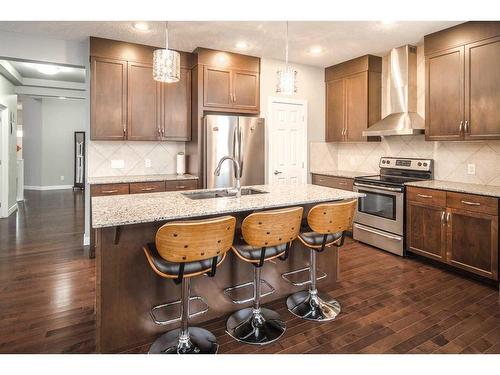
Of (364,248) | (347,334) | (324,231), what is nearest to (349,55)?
(364,248)

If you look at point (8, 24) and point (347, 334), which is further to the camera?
point (8, 24)

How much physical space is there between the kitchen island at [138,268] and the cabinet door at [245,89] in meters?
2.42

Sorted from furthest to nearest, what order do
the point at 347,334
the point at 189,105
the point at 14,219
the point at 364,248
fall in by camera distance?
the point at 14,219 < the point at 189,105 < the point at 364,248 < the point at 347,334

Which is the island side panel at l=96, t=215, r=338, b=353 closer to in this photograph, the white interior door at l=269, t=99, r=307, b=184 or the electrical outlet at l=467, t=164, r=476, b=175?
the white interior door at l=269, t=99, r=307, b=184

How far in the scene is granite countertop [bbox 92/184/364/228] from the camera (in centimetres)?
197

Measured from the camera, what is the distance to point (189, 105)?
4617mm

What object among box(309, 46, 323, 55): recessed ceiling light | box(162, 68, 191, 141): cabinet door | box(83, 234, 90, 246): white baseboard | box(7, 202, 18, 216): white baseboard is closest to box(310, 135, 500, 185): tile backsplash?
box(309, 46, 323, 55): recessed ceiling light

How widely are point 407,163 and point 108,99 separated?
3.96 metres

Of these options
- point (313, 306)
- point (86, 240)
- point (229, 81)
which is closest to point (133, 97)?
point (229, 81)

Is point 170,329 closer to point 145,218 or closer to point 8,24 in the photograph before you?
point 145,218

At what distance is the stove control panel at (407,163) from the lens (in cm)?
423

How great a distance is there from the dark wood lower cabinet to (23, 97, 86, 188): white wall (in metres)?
9.34

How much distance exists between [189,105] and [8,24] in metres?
2.16

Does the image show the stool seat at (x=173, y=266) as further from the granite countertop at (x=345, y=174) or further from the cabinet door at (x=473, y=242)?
the granite countertop at (x=345, y=174)
